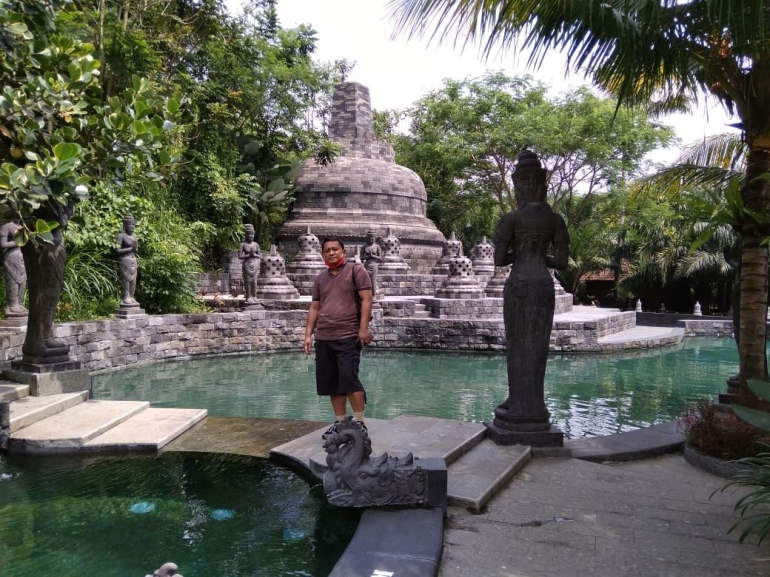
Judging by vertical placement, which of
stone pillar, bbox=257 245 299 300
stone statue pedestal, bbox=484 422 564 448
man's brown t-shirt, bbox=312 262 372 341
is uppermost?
stone pillar, bbox=257 245 299 300

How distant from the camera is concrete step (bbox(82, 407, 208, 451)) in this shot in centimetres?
431

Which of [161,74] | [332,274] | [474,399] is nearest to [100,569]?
[332,274]

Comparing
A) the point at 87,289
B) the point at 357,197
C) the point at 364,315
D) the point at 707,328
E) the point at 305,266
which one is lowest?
the point at 707,328

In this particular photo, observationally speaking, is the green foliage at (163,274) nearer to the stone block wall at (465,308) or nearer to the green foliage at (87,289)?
the green foliage at (87,289)

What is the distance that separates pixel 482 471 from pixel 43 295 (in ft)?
13.9

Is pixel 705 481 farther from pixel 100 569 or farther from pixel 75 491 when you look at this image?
pixel 75 491

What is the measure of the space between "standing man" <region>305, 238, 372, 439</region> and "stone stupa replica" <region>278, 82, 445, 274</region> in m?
17.5

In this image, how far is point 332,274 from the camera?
12.8 feet

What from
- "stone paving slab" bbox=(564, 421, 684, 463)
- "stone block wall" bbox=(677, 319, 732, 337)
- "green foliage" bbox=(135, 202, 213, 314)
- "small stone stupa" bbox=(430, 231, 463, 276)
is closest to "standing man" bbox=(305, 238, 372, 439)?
"stone paving slab" bbox=(564, 421, 684, 463)

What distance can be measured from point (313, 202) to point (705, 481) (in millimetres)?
20220

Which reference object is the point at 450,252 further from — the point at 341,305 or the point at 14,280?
the point at 341,305

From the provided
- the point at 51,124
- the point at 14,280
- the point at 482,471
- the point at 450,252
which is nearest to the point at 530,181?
the point at 482,471

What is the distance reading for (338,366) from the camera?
3797mm

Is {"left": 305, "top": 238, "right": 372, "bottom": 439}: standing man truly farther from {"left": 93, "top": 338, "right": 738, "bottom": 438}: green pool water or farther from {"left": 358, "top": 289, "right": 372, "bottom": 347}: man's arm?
{"left": 93, "top": 338, "right": 738, "bottom": 438}: green pool water
